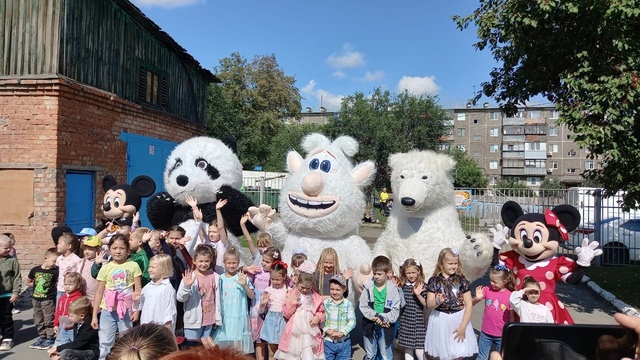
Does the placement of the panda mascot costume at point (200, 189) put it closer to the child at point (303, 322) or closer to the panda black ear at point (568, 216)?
the child at point (303, 322)

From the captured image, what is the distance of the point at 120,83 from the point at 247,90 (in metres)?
25.7

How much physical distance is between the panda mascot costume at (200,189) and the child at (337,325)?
220 cm

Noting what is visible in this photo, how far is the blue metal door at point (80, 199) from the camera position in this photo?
8438 millimetres

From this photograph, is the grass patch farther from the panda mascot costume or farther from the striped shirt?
the panda mascot costume

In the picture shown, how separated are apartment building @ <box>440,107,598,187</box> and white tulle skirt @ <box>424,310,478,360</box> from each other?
5438 centimetres

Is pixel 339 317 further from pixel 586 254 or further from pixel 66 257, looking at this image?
pixel 66 257

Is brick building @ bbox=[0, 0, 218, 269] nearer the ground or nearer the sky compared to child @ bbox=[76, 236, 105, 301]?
nearer the sky

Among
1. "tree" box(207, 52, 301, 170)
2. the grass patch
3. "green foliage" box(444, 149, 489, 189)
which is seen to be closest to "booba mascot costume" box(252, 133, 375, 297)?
the grass patch

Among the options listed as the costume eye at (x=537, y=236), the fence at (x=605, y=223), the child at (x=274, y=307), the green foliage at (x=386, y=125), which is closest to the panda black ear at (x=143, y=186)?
the child at (x=274, y=307)

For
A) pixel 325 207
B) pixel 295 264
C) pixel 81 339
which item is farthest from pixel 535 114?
pixel 81 339

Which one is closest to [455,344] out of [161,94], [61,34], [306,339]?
[306,339]

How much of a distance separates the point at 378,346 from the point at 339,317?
63 centimetres

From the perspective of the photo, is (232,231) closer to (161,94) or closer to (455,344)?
(455,344)

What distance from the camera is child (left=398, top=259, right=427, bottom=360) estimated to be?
4.64m
